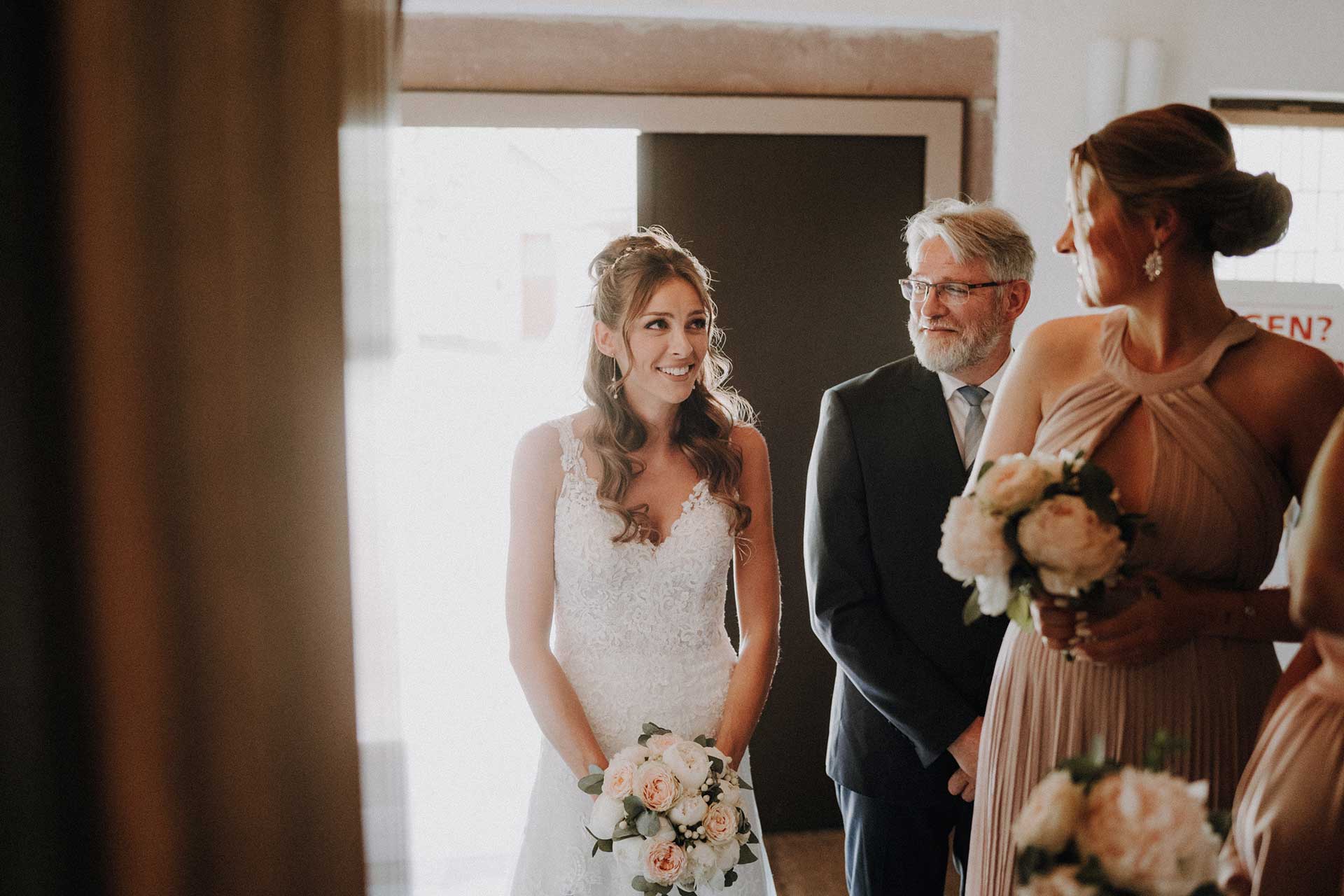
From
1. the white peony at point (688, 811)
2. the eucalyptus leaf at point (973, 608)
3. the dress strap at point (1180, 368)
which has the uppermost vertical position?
the dress strap at point (1180, 368)

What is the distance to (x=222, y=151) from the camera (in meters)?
0.98

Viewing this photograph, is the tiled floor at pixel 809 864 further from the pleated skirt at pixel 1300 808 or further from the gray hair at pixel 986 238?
the pleated skirt at pixel 1300 808

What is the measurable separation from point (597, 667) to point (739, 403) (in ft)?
4.84

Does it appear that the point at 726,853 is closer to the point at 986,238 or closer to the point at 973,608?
the point at 973,608

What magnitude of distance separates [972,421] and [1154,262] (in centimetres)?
78

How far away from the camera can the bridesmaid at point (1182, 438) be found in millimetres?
1317

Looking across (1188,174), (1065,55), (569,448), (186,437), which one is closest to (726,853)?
(569,448)

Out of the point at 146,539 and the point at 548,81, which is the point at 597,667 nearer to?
the point at 146,539

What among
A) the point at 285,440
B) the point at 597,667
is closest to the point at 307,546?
the point at 285,440

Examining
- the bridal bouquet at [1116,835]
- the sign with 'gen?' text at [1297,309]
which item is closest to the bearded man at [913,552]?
the bridal bouquet at [1116,835]

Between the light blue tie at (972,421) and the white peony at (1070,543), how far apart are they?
877 millimetres

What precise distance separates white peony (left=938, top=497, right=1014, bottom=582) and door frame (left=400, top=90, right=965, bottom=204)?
259 centimetres

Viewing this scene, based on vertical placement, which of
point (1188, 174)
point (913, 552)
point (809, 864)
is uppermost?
point (1188, 174)

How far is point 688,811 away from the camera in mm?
1709
